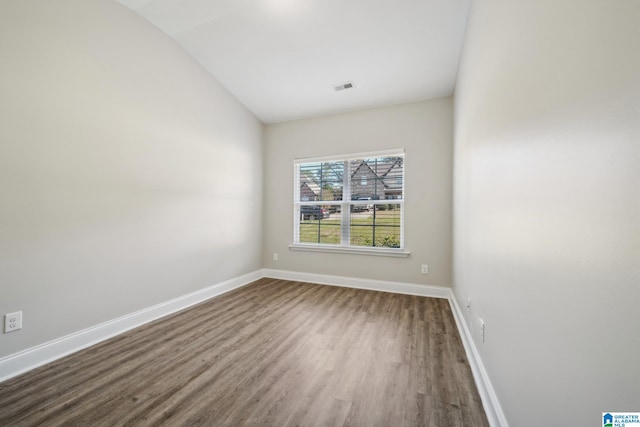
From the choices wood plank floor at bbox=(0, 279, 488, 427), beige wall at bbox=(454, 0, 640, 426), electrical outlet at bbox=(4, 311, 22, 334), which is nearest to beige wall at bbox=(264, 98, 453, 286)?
wood plank floor at bbox=(0, 279, 488, 427)

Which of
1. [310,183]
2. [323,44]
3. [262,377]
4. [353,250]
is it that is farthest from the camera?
[310,183]

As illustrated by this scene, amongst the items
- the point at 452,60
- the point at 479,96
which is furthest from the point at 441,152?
the point at 479,96

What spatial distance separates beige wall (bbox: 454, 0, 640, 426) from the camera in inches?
20.4

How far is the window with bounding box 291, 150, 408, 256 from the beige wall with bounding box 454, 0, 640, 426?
221cm

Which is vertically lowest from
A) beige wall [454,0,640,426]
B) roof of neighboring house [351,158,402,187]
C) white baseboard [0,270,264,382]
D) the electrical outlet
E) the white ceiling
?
white baseboard [0,270,264,382]

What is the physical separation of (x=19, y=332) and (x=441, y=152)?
4.44 meters

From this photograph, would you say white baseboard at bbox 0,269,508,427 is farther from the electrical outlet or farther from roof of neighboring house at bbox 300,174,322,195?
roof of neighboring house at bbox 300,174,322,195

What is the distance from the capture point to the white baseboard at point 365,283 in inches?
133

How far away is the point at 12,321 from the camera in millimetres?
1752

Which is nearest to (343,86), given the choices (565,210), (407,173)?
(407,173)

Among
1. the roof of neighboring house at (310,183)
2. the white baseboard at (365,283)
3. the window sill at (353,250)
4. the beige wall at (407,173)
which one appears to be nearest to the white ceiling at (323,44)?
the beige wall at (407,173)

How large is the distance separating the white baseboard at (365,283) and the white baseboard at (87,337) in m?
1.30

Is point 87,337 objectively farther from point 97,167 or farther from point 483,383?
point 483,383

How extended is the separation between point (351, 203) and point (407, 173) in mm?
932
